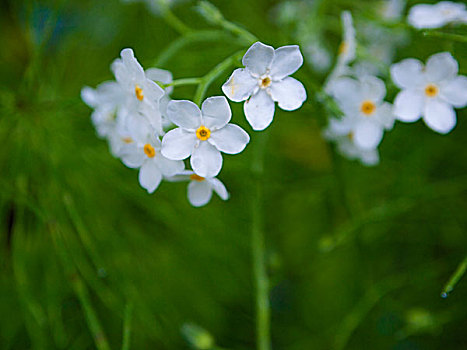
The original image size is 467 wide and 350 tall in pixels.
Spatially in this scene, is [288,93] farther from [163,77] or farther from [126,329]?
[126,329]

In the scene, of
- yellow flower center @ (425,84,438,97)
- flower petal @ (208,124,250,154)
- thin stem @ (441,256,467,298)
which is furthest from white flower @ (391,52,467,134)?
flower petal @ (208,124,250,154)

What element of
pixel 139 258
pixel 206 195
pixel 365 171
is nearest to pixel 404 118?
pixel 206 195

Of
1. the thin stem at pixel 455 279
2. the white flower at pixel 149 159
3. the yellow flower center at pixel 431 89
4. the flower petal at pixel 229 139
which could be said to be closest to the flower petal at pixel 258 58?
the flower petal at pixel 229 139

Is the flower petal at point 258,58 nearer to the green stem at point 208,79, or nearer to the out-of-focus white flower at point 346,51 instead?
the green stem at point 208,79

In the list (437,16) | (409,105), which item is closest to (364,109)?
(409,105)

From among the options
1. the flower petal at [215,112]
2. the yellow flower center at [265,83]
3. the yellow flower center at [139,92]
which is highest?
the yellow flower center at [265,83]
